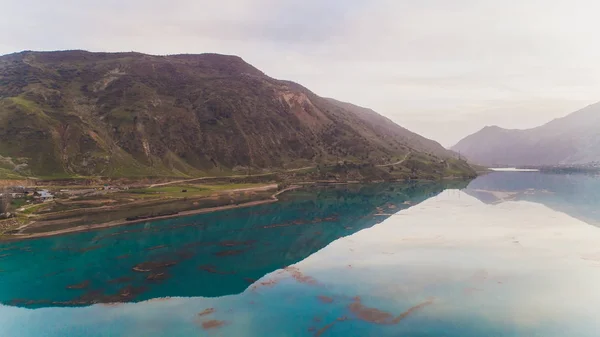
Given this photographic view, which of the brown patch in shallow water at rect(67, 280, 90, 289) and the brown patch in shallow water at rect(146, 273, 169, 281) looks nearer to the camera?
the brown patch in shallow water at rect(67, 280, 90, 289)

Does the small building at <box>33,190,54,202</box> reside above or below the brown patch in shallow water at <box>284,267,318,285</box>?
above

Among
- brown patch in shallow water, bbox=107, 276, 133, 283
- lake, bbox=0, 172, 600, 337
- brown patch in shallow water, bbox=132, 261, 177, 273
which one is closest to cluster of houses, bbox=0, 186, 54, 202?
lake, bbox=0, 172, 600, 337

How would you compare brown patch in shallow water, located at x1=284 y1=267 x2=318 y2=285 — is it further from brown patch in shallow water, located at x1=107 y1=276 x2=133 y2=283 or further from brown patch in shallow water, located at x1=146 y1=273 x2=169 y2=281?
brown patch in shallow water, located at x1=107 y1=276 x2=133 y2=283

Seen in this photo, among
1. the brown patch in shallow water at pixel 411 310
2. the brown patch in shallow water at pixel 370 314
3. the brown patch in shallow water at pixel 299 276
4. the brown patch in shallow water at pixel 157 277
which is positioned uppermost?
the brown patch in shallow water at pixel 411 310

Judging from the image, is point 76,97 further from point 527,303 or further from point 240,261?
point 527,303

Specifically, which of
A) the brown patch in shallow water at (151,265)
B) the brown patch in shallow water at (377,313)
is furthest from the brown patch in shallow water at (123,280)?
the brown patch in shallow water at (377,313)

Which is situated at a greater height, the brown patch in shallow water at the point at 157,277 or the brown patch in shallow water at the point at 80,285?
the brown patch in shallow water at the point at 157,277

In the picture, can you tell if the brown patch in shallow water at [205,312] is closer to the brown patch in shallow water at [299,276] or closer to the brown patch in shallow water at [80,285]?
the brown patch in shallow water at [299,276]

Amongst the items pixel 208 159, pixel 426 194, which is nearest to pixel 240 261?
pixel 426 194
